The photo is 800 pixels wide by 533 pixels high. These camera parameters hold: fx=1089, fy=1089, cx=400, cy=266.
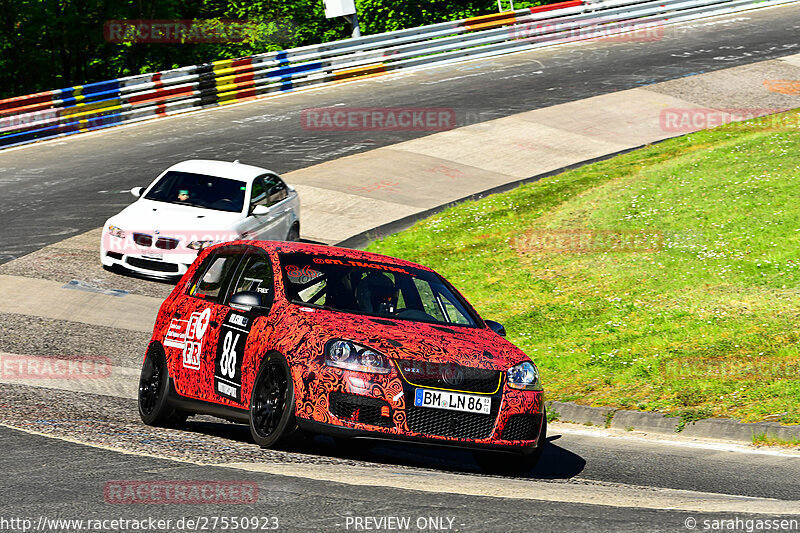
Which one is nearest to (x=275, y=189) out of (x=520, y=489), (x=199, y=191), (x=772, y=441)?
(x=199, y=191)

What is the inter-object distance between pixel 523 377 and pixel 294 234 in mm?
11020

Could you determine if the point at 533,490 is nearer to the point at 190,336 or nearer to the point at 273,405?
the point at 273,405

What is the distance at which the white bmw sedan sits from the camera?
51.9 feet

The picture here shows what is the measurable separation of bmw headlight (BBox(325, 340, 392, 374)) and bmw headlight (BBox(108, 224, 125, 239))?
9.23 meters

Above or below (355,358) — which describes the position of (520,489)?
below

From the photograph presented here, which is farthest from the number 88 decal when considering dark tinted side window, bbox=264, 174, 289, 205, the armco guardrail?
the armco guardrail

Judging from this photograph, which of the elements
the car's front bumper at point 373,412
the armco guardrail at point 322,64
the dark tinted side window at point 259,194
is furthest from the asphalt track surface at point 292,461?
the armco guardrail at point 322,64

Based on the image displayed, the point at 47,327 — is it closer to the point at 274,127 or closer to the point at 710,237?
the point at 710,237

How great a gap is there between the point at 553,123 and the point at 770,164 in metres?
8.74

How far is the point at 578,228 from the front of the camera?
59.3 feet

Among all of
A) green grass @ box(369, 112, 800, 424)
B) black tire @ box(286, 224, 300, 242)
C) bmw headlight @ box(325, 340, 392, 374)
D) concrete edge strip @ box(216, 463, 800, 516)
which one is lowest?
green grass @ box(369, 112, 800, 424)

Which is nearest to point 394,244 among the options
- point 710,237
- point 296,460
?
point 710,237

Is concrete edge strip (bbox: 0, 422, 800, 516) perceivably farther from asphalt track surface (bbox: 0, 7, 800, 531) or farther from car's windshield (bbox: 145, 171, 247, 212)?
car's windshield (bbox: 145, 171, 247, 212)

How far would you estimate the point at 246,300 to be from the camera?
8133mm
